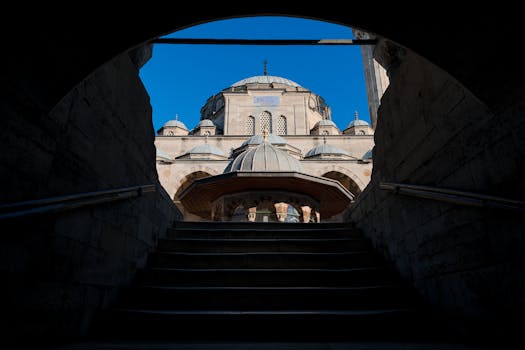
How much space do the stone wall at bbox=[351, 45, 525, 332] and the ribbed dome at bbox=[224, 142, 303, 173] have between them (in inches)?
260

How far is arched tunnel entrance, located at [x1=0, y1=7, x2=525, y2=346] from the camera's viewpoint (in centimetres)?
205

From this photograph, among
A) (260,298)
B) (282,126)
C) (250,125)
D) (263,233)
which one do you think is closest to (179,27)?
(260,298)

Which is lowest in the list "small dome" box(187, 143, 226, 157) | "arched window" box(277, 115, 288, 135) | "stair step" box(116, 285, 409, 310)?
"stair step" box(116, 285, 409, 310)

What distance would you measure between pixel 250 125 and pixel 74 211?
28.1 metres

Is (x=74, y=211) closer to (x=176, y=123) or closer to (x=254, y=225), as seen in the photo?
(x=254, y=225)

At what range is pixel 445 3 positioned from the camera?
1995 millimetres

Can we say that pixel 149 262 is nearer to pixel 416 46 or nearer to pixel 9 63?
pixel 9 63

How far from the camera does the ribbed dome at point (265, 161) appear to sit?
35.2 ft

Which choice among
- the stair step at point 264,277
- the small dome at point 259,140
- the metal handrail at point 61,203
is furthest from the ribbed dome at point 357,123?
the metal handrail at point 61,203

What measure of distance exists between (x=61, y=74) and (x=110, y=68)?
1071mm

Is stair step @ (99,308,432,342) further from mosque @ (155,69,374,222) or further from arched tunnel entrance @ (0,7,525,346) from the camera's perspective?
mosque @ (155,69,374,222)

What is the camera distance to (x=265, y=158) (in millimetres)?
10992

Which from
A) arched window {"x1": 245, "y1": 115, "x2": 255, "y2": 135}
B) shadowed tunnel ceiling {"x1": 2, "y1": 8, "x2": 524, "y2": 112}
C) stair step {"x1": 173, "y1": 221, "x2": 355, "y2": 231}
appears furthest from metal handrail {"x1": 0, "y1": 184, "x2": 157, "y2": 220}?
arched window {"x1": 245, "y1": 115, "x2": 255, "y2": 135}

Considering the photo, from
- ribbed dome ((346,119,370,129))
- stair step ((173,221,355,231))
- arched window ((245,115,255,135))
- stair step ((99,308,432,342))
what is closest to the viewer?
stair step ((99,308,432,342))
